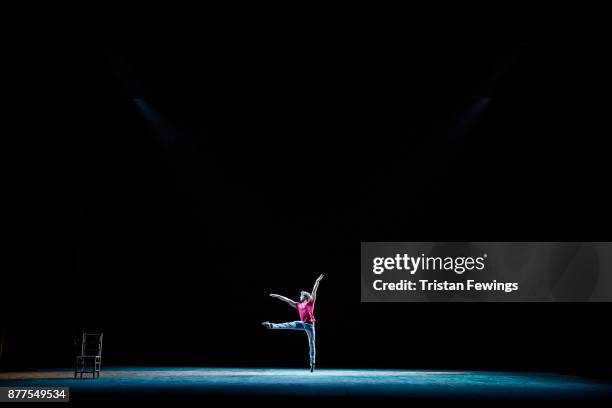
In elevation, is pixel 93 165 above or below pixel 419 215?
above

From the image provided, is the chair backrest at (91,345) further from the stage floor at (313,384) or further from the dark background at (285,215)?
the dark background at (285,215)

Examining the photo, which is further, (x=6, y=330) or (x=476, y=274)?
(x=476, y=274)

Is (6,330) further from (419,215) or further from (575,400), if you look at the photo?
(575,400)

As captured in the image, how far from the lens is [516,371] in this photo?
34.5ft

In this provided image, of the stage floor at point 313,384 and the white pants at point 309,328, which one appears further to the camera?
the white pants at point 309,328

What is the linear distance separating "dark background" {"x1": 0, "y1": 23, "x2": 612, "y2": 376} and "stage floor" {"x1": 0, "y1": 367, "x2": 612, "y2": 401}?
1911 mm

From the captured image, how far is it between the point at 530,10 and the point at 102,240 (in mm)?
8420

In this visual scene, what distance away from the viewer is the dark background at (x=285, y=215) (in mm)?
11148

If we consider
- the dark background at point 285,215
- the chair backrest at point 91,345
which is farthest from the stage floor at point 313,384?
the dark background at point 285,215

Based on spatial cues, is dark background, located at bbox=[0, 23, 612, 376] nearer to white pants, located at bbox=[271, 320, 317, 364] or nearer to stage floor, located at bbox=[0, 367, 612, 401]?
stage floor, located at bbox=[0, 367, 612, 401]

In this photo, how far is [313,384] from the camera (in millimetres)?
7379

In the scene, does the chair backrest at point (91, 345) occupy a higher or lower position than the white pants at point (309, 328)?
lower

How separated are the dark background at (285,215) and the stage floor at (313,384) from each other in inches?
75.2

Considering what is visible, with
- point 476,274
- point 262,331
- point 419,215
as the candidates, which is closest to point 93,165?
point 262,331
